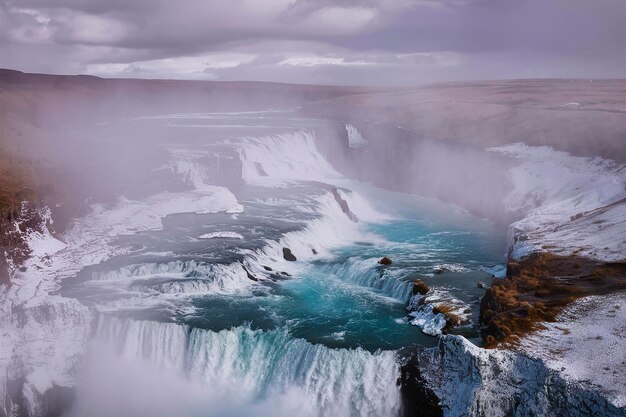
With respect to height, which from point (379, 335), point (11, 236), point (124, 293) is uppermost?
point (11, 236)

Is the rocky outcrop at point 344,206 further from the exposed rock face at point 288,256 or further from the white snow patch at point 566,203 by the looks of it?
the white snow patch at point 566,203

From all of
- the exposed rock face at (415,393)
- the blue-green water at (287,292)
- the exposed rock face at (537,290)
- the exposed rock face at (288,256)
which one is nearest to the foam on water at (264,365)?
the blue-green water at (287,292)

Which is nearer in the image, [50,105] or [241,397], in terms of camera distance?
[241,397]

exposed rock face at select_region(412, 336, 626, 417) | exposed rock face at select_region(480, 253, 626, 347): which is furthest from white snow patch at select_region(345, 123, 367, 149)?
exposed rock face at select_region(412, 336, 626, 417)

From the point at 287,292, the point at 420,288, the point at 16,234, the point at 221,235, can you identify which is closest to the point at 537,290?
the point at 420,288

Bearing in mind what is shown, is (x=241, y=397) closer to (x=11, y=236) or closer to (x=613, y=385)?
(x=613, y=385)

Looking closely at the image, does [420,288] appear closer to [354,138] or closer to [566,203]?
[566,203]

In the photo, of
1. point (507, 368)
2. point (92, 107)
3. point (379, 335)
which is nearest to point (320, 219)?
point (379, 335)

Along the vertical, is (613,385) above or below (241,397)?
above

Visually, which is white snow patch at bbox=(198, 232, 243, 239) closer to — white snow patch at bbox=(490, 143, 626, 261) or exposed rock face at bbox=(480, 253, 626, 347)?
exposed rock face at bbox=(480, 253, 626, 347)
